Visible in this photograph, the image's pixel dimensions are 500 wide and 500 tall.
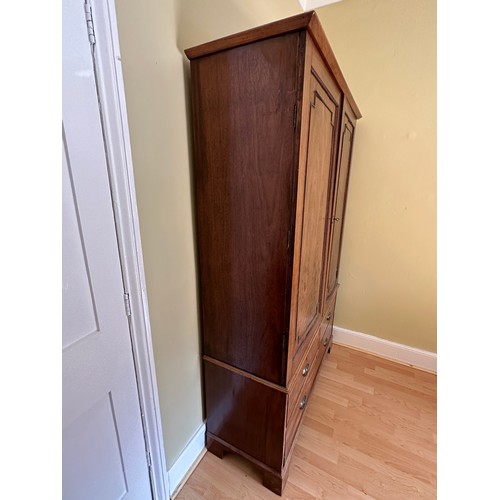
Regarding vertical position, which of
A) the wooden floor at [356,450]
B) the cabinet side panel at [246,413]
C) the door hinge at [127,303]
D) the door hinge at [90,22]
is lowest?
the wooden floor at [356,450]

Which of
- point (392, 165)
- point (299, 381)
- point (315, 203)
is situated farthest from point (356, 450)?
point (392, 165)

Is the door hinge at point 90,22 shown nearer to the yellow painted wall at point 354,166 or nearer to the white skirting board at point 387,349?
the yellow painted wall at point 354,166

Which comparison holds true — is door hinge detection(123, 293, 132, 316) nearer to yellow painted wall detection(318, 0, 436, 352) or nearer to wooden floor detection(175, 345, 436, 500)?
wooden floor detection(175, 345, 436, 500)

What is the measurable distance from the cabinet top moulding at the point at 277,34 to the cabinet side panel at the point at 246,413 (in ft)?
4.09

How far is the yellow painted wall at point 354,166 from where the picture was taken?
82cm

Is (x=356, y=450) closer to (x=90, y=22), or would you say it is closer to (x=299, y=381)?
(x=299, y=381)

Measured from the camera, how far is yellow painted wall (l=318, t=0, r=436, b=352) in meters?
1.62

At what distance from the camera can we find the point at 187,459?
1.22m

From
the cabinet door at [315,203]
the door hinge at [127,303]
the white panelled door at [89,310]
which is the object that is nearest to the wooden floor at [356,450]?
the white panelled door at [89,310]

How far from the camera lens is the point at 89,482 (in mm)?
767

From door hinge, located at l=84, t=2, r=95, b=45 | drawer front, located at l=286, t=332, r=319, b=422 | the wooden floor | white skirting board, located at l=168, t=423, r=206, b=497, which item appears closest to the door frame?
door hinge, located at l=84, t=2, r=95, b=45

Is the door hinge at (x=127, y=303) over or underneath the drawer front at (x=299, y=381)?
over
